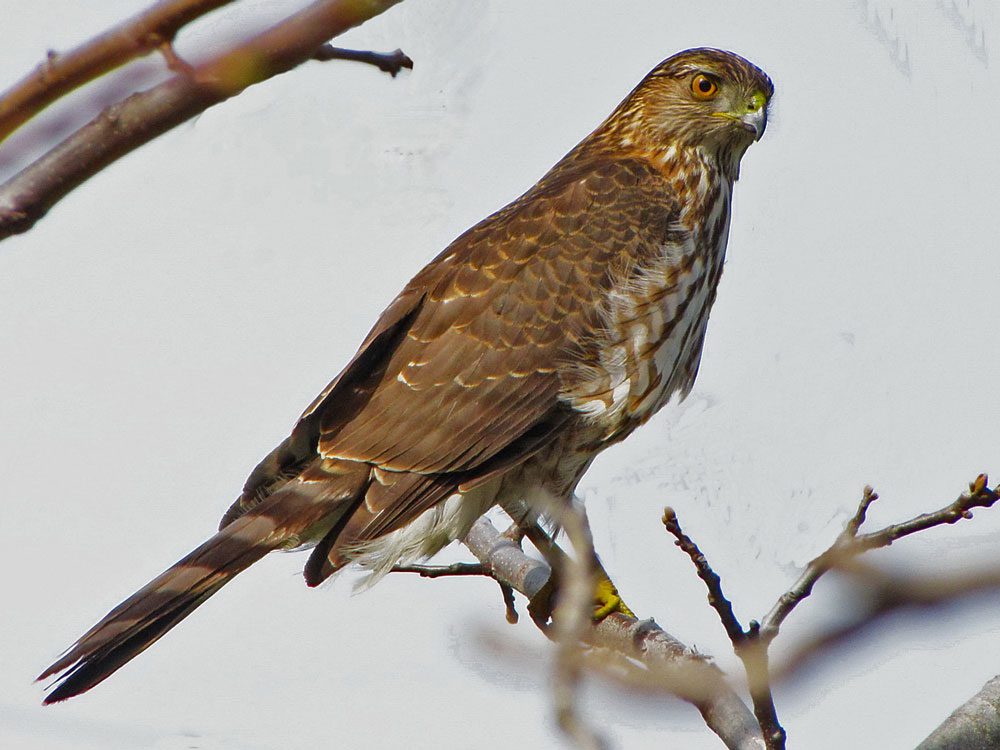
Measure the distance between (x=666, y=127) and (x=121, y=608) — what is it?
2408 millimetres

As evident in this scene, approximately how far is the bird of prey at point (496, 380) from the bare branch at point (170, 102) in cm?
250

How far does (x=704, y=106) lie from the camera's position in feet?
14.0

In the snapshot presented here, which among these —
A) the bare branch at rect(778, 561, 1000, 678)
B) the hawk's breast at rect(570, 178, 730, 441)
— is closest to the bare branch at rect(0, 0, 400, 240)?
the bare branch at rect(778, 561, 1000, 678)

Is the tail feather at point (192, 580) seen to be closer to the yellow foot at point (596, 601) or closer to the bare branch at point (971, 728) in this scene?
the yellow foot at point (596, 601)

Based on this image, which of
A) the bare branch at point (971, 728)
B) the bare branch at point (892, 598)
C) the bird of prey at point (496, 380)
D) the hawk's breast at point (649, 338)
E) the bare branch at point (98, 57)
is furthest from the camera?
the hawk's breast at point (649, 338)

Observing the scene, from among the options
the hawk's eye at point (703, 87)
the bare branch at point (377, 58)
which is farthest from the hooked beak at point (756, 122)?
the bare branch at point (377, 58)

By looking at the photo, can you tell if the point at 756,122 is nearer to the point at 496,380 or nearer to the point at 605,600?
the point at 496,380

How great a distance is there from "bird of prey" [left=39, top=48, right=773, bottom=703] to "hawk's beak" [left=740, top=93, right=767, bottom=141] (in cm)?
32

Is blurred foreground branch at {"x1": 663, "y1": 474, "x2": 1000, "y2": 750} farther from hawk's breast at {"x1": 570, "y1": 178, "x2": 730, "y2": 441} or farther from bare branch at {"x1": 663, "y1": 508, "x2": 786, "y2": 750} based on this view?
hawk's breast at {"x1": 570, "y1": 178, "x2": 730, "y2": 441}

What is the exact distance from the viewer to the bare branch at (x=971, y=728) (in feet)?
8.45

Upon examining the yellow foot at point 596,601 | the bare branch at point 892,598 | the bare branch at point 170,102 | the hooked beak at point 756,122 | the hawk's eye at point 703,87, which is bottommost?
the yellow foot at point 596,601

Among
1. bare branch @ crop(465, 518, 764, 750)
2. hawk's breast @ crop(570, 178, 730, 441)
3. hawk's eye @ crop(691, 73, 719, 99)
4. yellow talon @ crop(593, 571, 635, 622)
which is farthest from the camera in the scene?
hawk's eye @ crop(691, 73, 719, 99)

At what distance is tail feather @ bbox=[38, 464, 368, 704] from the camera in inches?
112

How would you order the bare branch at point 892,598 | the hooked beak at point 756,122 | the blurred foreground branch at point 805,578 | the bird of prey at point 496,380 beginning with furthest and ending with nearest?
the hooked beak at point 756,122 → the bird of prey at point 496,380 → the blurred foreground branch at point 805,578 → the bare branch at point 892,598
